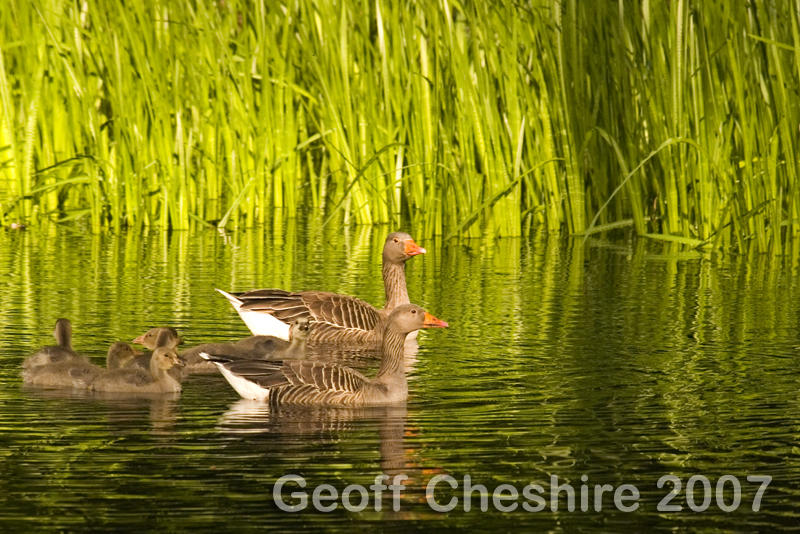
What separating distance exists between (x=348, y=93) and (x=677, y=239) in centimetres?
368

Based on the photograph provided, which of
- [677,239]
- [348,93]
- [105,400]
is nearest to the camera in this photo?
[105,400]

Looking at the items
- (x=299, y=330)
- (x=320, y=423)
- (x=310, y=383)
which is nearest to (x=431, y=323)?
(x=310, y=383)

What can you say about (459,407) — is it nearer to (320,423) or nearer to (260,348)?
(320,423)

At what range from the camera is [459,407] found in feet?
28.0

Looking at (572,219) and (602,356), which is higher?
(572,219)

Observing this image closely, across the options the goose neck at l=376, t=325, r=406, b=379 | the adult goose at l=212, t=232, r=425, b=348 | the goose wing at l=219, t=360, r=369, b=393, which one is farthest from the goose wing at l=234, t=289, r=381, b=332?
the goose wing at l=219, t=360, r=369, b=393

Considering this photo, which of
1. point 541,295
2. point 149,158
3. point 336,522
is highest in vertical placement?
point 149,158

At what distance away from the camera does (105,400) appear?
902cm

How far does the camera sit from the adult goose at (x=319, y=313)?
37.1 feet

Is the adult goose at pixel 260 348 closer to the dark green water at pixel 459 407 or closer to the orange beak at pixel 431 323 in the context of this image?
the dark green water at pixel 459 407

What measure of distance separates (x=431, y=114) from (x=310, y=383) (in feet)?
22.7

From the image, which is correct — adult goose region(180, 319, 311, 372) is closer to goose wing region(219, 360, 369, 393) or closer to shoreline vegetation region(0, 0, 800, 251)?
goose wing region(219, 360, 369, 393)

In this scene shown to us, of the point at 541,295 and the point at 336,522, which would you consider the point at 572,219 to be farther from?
the point at 336,522

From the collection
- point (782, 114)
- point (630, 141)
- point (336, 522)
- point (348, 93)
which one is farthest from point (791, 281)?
point (336, 522)
